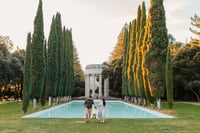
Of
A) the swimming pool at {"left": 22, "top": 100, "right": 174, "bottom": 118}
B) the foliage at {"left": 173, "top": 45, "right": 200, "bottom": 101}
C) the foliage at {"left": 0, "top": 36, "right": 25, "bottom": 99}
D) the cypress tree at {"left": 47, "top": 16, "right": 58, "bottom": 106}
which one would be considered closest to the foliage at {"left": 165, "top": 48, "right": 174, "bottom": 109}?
the swimming pool at {"left": 22, "top": 100, "right": 174, "bottom": 118}

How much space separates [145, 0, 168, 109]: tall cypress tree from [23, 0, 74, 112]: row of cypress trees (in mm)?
8928

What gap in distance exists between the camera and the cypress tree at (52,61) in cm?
2575

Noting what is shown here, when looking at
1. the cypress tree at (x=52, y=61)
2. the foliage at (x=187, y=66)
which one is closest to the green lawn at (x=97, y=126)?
the cypress tree at (x=52, y=61)

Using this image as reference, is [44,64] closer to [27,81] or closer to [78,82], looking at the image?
[27,81]

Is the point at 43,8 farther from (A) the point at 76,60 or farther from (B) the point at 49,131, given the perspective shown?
(A) the point at 76,60

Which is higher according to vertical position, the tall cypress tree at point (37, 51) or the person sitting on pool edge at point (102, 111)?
the tall cypress tree at point (37, 51)

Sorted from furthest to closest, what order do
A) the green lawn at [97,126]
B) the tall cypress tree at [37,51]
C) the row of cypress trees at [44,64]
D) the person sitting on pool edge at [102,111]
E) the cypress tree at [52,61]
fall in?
the cypress tree at [52,61], the tall cypress tree at [37,51], the row of cypress trees at [44,64], the person sitting on pool edge at [102,111], the green lawn at [97,126]

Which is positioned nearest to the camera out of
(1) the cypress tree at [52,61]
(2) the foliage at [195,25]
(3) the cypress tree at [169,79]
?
(3) the cypress tree at [169,79]

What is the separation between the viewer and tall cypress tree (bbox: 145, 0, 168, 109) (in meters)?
18.9

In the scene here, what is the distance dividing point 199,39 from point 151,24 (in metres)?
15.4

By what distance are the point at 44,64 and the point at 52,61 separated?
5.70 metres

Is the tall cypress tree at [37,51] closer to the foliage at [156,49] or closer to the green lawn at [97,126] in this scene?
the green lawn at [97,126]

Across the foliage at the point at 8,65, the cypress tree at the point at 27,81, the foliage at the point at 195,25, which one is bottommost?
the cypress tree at the point at 27,81

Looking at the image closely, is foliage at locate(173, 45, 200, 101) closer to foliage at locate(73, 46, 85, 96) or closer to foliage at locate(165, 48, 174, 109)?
foliage at locate(165, 48, 174, 109)
